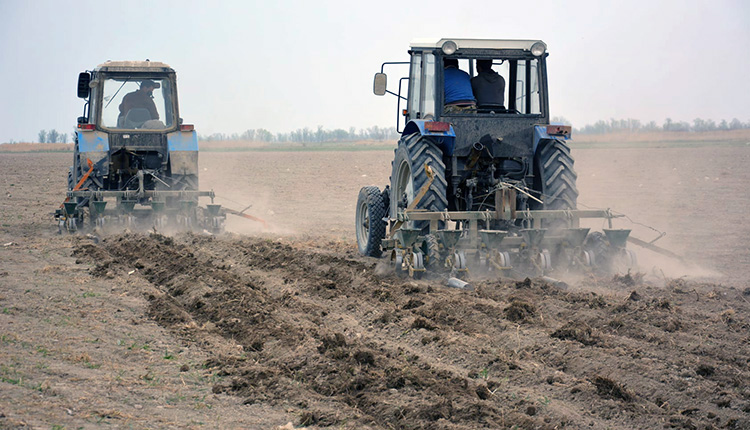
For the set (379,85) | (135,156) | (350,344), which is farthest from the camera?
(135,156)

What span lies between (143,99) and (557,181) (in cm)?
950

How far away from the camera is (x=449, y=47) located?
30.4ft

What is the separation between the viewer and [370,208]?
35.4 feet

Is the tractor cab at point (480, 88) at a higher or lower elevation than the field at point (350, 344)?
higher

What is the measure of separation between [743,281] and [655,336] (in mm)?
4025

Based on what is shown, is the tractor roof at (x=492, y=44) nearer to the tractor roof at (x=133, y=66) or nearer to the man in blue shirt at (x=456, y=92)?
the man in blue shirt at (x=456, y=92)

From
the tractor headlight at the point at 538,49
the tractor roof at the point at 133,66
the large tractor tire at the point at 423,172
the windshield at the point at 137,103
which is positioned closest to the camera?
the large tractor tire at the point at 423,172

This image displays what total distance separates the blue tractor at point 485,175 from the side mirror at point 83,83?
735cm

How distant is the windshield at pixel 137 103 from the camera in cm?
1492

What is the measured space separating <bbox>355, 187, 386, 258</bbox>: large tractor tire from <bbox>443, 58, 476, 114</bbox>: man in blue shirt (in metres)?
1.85

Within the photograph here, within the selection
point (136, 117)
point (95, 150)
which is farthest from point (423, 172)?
point (136, 117)

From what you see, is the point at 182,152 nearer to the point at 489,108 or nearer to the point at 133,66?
the point at 133,66

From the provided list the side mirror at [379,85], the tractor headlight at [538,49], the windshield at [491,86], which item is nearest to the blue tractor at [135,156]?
the side mirror at [379,85]

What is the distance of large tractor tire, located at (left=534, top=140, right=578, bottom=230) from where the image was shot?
30.3 feet
